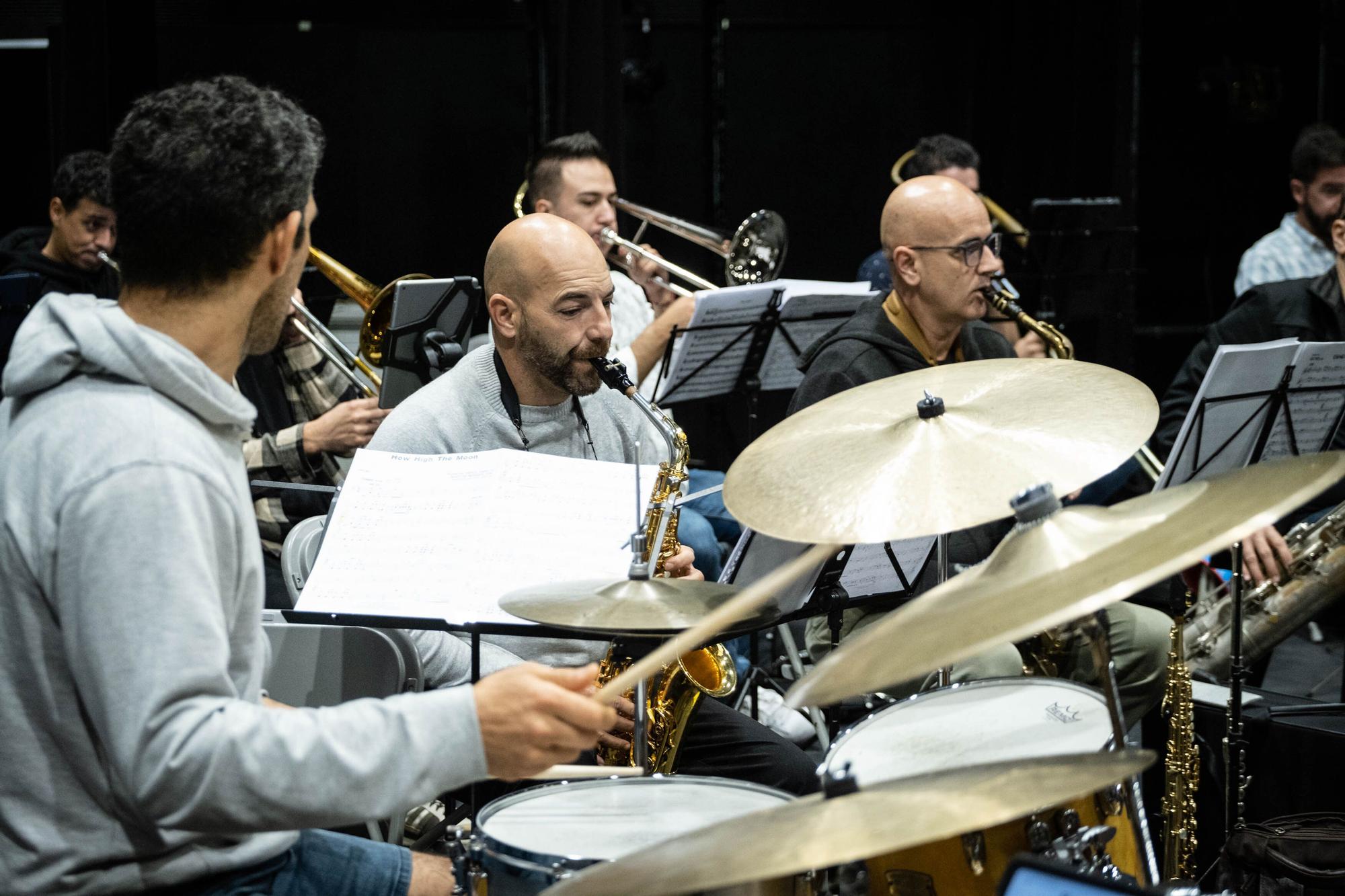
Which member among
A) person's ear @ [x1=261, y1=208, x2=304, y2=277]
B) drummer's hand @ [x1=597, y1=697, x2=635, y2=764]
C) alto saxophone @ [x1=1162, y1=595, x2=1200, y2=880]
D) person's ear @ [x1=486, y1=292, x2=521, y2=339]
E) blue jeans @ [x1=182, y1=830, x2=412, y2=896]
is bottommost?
alto saxophone @ [x1=1162, y1=595, x2=1200, y2=880]

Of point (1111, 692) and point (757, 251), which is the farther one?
point (757, 251)

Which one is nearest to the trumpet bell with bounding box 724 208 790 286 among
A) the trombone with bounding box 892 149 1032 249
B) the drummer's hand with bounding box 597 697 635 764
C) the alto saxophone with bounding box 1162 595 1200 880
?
the trombone with bounding box 892 149 1032 249

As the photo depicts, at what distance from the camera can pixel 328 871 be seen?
187 cm

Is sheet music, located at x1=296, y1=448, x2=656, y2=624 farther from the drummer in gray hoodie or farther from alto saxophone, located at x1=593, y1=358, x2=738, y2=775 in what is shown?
the drummer in gray hoodie

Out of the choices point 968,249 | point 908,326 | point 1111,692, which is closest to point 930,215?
point 968,249

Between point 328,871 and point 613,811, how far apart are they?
40 cm

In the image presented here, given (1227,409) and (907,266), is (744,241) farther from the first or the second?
(1227,409)

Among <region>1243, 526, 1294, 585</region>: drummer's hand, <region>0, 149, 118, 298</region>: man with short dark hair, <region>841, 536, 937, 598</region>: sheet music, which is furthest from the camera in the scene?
<region>0, 149, 118, 298</region>: man with short dark hair

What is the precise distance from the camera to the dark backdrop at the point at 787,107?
6.25 m

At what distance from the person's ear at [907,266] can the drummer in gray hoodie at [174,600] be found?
236cm

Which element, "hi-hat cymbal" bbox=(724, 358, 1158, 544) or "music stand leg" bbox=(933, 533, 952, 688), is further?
"music stand leg" bbox=(933, 533, 952, 688)

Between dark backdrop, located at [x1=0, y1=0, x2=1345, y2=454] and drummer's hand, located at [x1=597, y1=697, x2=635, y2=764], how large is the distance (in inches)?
152

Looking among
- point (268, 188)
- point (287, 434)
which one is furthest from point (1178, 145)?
point (268, 188)

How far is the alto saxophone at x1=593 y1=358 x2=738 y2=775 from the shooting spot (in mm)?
2713
